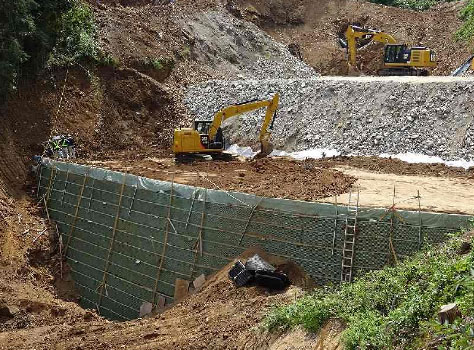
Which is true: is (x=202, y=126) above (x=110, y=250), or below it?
above

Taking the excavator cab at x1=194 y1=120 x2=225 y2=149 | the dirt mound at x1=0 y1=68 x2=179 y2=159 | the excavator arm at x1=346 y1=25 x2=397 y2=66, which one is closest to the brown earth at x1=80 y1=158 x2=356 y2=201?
the excavator cab at x1=194 y1=120 x2=225 y2=149

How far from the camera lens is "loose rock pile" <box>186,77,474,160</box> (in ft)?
72.5

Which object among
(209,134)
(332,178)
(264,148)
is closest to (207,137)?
(209,134)

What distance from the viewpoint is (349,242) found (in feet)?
45.6

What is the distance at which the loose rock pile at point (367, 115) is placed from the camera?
2209 cm

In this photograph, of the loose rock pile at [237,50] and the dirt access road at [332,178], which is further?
the loose rock pile at [237,50]

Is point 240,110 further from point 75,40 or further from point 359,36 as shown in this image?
point 359,36

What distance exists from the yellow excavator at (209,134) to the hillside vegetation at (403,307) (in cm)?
1179

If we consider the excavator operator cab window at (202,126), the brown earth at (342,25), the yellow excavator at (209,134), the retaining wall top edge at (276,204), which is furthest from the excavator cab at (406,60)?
the retaining wall top edge at (276,204)

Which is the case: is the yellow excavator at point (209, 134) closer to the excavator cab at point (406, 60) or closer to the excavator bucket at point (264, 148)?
the excavator bucket at point (264, 148)

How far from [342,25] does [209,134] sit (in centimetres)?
2261

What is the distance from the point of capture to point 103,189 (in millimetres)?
19703

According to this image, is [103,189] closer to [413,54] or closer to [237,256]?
[237,256]

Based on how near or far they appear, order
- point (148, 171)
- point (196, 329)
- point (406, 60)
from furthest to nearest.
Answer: point (406, 60) < point (148, 171) < point (196, 329)
